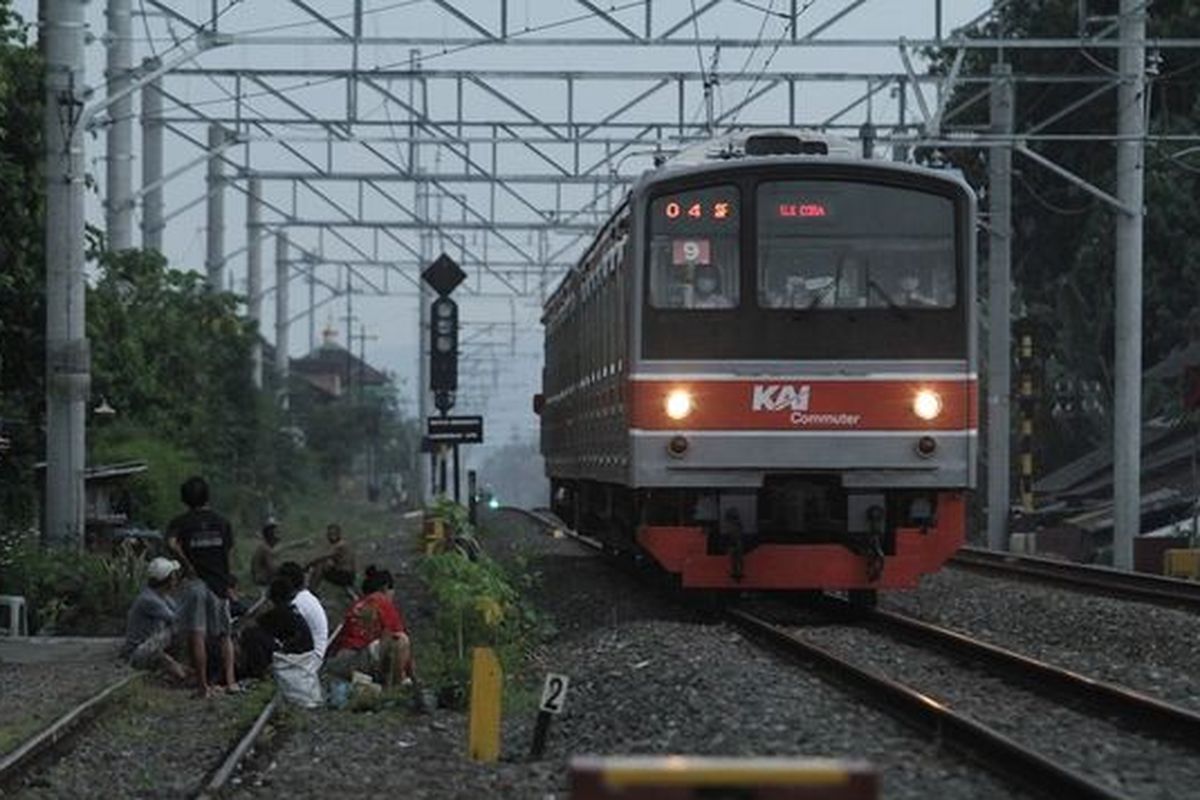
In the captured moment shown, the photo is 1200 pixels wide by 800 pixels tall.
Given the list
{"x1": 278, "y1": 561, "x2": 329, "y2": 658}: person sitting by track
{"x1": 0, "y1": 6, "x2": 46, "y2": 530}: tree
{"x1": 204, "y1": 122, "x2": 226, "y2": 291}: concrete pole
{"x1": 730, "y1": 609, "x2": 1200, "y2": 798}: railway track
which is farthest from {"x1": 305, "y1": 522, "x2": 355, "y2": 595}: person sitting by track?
{"x1": 204, "y1": 122, "x2": 226, "y2": 291}: concrete pole

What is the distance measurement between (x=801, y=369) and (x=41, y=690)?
19.5ft

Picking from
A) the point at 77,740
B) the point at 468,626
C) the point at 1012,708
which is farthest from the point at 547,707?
the point at 468,626

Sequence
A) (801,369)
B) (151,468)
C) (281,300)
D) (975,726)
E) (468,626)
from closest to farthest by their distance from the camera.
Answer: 1. (975,726)
2. (468,626)
3. (801,369)
4. (151,468)
5. (281,300)

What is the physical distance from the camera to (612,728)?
11781mm

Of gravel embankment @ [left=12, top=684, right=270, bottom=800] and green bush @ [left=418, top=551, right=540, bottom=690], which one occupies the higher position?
green bush @ [left=418, top=551, right=540, bottom=690]

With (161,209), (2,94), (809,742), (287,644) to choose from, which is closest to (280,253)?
(161,209)

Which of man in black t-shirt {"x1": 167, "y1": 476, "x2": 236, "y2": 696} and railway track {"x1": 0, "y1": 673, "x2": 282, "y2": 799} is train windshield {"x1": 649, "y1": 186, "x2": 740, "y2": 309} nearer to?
man in black t-shirt {"x1": 167, "y1": 476, "x2": 236, "y2": 696}

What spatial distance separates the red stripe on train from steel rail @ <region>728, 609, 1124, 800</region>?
90.0 inches

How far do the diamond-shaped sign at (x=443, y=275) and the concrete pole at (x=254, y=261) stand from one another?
17.2 meters

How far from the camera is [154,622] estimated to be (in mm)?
16406

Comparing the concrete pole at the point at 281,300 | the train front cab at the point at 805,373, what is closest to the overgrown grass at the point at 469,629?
the train front cab at the point at 805,373

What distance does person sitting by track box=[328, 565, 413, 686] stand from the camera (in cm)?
1469

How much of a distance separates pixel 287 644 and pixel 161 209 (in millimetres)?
22080

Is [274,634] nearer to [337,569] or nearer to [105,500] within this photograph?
[337,569]
